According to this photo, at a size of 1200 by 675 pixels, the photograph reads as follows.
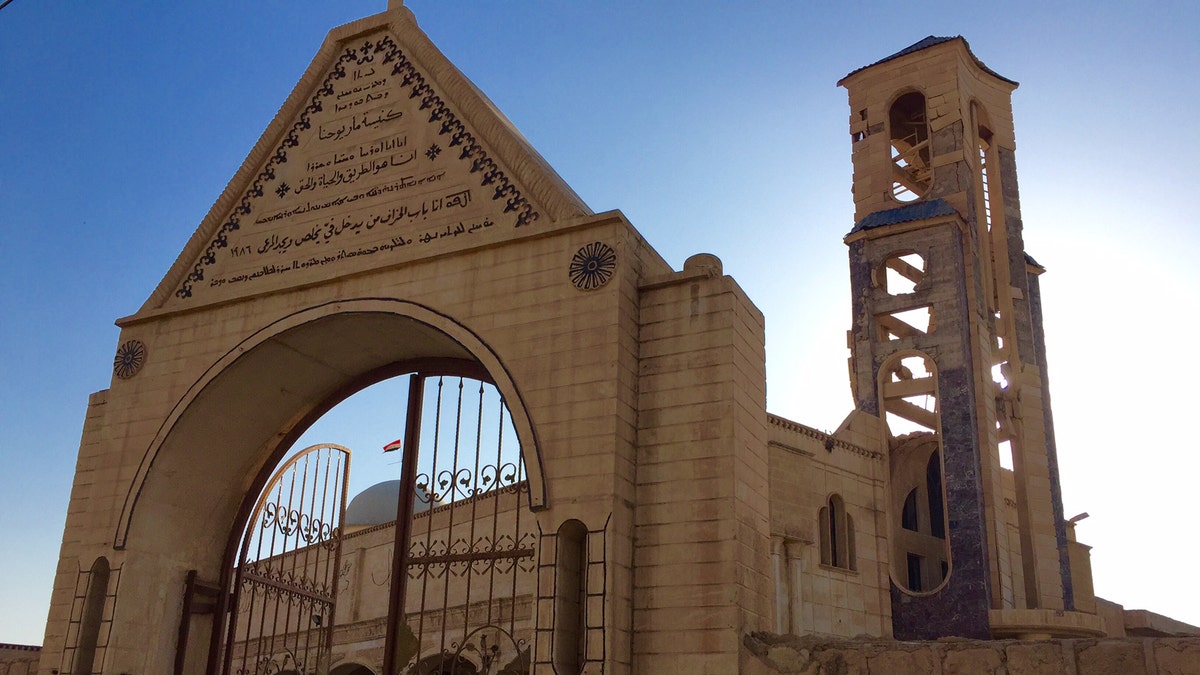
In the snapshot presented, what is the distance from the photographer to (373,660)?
916 inches

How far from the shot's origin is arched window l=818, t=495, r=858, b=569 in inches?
951

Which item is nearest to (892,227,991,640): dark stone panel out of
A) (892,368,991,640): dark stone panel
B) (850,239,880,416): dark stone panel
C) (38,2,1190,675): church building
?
(892,368,991,640): dark stone panel

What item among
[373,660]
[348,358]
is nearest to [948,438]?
[373,660]

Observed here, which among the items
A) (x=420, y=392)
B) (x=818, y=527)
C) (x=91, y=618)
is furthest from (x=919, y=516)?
(x=91, y=618)

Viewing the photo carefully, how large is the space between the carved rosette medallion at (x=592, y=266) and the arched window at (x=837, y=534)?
1654 centimetres

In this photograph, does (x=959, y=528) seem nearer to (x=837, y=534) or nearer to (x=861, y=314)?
(x=837, y=534)

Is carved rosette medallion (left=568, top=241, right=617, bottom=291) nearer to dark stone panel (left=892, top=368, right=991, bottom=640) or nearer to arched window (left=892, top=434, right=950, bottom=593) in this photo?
dark stone panel (left=892, top=368, right=991, bottom=640)

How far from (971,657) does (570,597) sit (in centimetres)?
270

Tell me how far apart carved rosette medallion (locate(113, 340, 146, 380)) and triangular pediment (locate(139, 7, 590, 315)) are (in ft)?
1.27

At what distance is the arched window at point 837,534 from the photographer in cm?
2416

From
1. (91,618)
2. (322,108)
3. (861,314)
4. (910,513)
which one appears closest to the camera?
(91,618)

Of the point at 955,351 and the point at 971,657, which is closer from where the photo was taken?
the point at 971,657

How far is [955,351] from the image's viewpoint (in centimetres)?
2597

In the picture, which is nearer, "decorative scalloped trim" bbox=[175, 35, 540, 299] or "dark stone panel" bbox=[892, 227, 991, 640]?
"decorative scalloped trim" bbox=[175, 35, 540, 299]
